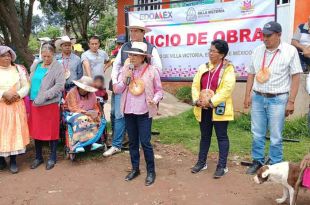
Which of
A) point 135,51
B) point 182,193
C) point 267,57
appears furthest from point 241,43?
point 182,193

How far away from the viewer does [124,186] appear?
489 centimetres

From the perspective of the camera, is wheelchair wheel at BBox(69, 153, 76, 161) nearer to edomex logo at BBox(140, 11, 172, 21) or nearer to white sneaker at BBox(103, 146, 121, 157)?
white sneaker at BBox(103, 146, 121, 157)

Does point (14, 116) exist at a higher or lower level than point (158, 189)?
higher

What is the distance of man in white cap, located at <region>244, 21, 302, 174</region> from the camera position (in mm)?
4727

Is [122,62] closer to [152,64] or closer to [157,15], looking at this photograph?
[152,64]

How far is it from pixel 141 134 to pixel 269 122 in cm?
160

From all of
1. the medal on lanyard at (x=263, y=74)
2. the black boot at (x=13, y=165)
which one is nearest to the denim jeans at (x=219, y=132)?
the medal on lanyard at (x=263, y=74)

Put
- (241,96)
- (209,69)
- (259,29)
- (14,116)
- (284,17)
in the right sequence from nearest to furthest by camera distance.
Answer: (209,69)
(14,116)
(259,29)
(241,96)
(284,17)

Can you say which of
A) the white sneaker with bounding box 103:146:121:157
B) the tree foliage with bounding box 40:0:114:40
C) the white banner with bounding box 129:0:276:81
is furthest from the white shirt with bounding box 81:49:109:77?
the tree foliage with bounding box 40:0:114:40

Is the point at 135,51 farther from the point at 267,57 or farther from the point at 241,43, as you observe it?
the point at 241,43

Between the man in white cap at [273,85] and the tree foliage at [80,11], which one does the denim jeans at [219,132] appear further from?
the tree foliage at [80,11]

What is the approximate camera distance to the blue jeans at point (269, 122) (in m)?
4.84

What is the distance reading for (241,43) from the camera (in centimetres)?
645

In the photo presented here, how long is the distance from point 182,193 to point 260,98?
153 centimetres
